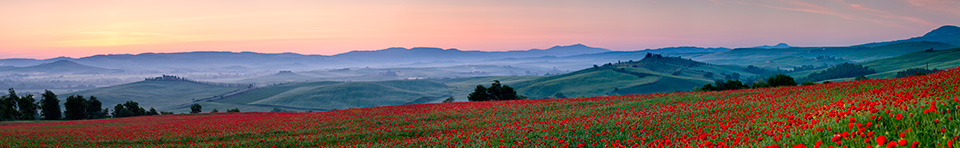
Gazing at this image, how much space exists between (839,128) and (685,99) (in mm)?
19092

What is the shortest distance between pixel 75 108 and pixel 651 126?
9447cm

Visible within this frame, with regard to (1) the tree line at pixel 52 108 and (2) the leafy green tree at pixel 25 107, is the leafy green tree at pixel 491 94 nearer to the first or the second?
(1) the tree line at pixel 52 108

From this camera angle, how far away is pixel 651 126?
15.1 meters

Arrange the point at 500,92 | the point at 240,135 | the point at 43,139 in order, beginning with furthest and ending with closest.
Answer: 1. the point at 500,92
2. the point at 43,139
3. the point at 240,135

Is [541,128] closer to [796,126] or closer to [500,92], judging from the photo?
[796,126]

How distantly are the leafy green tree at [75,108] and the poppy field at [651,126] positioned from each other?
58549 mm

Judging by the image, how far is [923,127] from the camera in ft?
22.6

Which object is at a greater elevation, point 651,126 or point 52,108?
point 651,126

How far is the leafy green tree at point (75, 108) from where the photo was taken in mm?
76812

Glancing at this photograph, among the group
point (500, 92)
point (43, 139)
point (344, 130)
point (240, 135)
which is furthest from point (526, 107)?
point (500, 92)

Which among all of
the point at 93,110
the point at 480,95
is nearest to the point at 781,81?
the point at 480,95

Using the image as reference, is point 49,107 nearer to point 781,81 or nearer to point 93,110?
point 93,110

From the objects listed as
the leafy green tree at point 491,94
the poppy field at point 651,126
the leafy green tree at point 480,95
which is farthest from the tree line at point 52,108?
the poppy field at point 651,126

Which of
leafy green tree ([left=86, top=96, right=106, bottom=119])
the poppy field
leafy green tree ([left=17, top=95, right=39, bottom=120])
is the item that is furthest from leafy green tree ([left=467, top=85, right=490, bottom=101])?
leafy green tree ([left=17, top=95, right=39, bottom=120])
